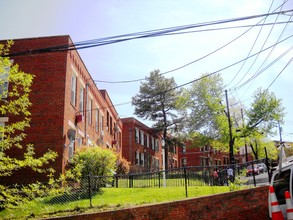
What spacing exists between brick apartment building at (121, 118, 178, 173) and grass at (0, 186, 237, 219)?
83.5 ft

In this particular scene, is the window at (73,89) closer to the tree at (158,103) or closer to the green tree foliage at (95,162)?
the green tree foliage at (95,162)

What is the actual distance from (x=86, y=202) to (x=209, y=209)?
16.1ft

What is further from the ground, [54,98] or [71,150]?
[54,98]

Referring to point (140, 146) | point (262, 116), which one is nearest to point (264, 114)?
point (262, 116)

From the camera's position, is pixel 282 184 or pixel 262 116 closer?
A: pixel 282 184

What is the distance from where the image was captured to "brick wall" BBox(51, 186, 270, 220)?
920 centimetres

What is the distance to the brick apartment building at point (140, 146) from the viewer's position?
4209 cm

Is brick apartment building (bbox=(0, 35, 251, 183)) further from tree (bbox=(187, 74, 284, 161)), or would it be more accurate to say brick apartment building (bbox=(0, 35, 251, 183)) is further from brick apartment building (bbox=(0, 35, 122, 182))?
tree (bbox=(187, 74, 284, 161))

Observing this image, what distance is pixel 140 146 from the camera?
145 feet

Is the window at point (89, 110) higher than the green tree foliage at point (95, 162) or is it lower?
higher

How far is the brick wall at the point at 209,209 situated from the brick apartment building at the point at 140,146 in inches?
1156

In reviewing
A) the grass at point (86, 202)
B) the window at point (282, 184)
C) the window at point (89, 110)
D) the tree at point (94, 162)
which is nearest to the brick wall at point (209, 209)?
the grass at point (86, 202)

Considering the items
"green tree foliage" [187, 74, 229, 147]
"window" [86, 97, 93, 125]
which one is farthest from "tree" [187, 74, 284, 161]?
"window" [86, 97, 93, 125]

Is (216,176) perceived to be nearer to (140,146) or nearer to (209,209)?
(209,209)
